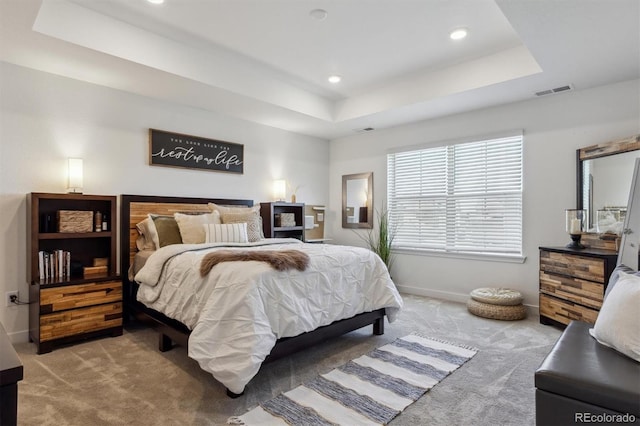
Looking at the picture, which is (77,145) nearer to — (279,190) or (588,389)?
(279,190)

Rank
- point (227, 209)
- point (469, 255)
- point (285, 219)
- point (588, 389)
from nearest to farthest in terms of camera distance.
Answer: point (588, 389) → point (227, 209) → point (469, 255) → point (285, 219)

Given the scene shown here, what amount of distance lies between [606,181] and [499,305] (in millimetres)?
1621

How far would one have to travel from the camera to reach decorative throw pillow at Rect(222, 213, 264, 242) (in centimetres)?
398

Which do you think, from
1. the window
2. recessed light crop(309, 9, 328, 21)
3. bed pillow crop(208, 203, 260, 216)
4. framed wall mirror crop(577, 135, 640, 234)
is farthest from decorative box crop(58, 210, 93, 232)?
framed wall mirror crop(577, 135, 640, 234)

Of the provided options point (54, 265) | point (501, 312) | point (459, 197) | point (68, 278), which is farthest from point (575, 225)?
point (54, 265)

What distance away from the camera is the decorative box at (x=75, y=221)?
123 inches

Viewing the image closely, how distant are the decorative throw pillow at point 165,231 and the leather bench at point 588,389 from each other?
3252 mm

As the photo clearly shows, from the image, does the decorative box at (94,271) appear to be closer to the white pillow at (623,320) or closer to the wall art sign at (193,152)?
the wall art sign at (193,152)

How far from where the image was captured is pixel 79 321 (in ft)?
9.93

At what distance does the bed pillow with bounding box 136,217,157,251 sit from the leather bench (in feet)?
11.2

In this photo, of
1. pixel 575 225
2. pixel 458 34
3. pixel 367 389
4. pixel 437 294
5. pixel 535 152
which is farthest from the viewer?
pixel 437 294

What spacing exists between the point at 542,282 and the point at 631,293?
7.45ft

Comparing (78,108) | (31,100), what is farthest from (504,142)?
(31,100)

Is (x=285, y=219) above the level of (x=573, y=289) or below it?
above
